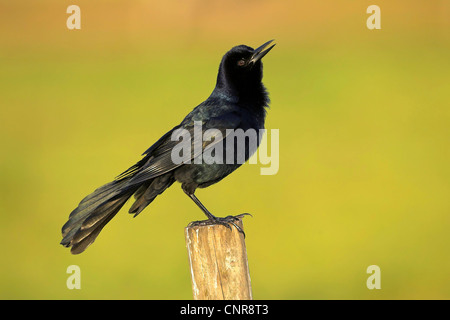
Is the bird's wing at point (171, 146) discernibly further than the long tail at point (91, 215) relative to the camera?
Yes

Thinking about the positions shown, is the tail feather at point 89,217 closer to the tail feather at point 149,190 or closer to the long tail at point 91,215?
the long tail at point 91,215

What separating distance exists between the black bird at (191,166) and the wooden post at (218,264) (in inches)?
8.0

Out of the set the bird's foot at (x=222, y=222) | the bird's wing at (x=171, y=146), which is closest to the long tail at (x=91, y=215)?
the bird's wing at (x=171, y=146)

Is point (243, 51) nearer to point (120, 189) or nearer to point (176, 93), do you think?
point (120, 189)

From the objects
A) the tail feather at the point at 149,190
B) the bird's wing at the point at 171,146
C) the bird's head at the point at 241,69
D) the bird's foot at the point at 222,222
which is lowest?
the bird's foot at the point at 222,222

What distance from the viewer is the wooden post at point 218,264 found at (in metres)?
3.59

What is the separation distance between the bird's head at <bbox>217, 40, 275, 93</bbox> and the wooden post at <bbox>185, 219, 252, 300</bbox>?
1467mm

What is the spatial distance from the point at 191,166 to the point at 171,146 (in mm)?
204

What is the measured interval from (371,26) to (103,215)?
17415 mm

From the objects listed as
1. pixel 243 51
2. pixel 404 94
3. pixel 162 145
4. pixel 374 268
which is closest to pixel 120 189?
pixel 162 145

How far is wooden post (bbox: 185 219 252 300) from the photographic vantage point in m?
3.59

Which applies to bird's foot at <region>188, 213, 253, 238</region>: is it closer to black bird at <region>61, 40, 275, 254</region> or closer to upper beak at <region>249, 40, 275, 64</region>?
black bird at <region>61, 40, 275, 254</region>

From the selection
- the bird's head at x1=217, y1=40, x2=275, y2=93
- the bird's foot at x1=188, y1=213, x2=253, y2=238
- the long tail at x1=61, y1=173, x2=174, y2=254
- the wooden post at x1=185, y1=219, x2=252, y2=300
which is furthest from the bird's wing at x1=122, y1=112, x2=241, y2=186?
the wooden post at x1=185, y1=219, x2=252, y2=300

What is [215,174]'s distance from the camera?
A: 4.43 meters
